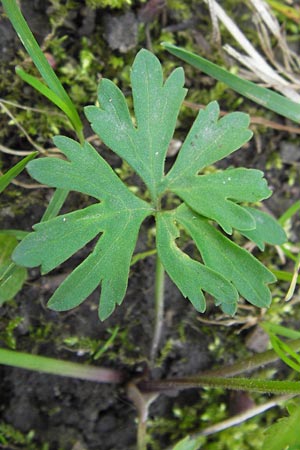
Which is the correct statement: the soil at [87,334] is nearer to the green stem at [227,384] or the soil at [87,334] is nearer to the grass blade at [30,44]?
the green stem at [227,384]

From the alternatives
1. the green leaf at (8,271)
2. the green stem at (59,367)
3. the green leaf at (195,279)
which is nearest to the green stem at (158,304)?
the green stem at (59,367)

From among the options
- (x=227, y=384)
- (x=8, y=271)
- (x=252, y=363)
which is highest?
(x=8, y=271)

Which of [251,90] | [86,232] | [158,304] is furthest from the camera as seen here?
[158,304]

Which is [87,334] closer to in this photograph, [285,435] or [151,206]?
[151,206]

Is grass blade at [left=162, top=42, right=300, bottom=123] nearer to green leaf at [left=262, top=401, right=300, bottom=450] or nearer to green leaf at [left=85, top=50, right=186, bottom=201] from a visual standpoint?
green leaf at [left=85, top=50, right=186, bottom=201]

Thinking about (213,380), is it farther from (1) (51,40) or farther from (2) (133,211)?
A: (1) (51,40)

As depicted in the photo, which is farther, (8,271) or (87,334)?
(87,334)

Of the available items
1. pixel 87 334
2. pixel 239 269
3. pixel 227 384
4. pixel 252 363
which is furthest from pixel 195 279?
pixel 87 334

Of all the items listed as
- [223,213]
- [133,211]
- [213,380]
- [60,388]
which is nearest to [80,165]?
[133,211]

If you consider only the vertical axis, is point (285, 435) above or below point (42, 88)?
below
